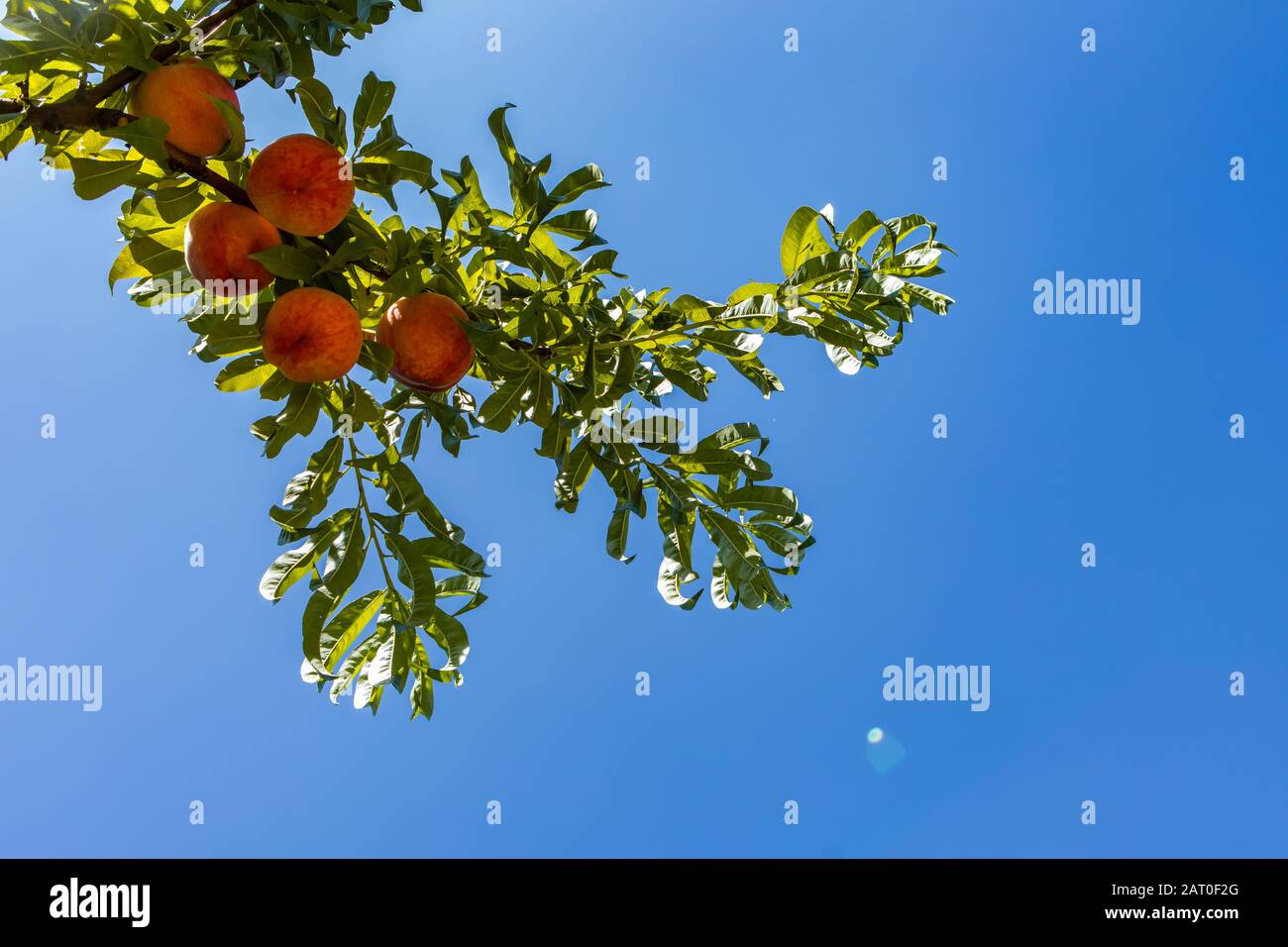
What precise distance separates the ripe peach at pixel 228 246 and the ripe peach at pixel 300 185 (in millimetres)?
54

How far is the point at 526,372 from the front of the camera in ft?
9.08

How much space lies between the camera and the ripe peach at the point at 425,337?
2.63 meters

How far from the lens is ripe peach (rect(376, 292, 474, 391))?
2627 mm

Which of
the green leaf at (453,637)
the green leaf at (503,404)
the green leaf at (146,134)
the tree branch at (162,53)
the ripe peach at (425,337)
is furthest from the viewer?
the green leaf at (453,637)

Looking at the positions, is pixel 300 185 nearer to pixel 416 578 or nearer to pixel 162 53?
pixel 162 53

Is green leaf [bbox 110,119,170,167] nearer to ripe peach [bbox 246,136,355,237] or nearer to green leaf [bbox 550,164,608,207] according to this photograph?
ripe peach [bbox 246,136,355,237]

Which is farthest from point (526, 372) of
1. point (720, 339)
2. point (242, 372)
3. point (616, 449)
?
point (242, 372)

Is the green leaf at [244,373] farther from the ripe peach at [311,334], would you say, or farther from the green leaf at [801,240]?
the green leaf at [801,240]

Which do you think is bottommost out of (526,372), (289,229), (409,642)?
(409,642)

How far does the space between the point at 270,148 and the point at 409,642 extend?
144 centimetres

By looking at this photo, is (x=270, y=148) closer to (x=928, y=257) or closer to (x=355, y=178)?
(x=355, y=178)

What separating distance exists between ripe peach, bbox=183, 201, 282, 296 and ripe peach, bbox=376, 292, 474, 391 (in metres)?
0.35

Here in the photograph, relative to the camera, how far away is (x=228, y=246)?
252cm

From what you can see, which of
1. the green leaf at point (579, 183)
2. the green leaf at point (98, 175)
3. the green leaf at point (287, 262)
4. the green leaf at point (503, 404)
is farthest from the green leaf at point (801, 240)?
the green leaf at point (98, 175)
